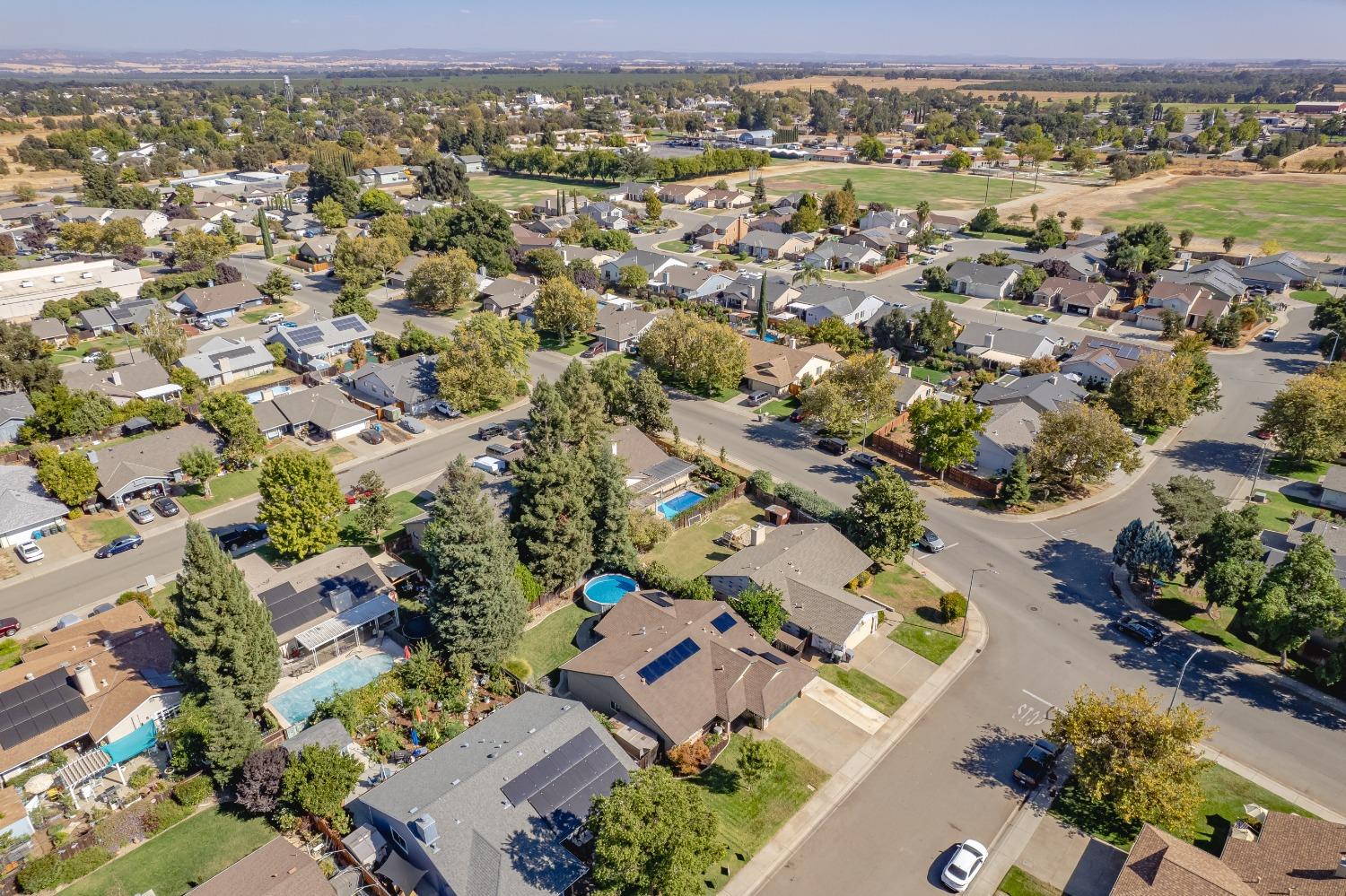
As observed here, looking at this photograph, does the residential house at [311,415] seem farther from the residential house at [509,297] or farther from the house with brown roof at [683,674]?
the house with brown roof at [683,674]

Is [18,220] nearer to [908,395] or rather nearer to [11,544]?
[11,544]

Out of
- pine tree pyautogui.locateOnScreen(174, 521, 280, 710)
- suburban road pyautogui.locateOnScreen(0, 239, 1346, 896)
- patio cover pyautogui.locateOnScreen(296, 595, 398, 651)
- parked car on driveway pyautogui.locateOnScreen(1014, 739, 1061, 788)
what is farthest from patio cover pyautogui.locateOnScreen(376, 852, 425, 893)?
parked car on driveway pyautogui.locateOnScreen(1014, 739, 1061, 788)

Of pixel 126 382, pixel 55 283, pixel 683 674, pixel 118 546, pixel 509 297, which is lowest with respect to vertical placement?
pixel 118 546

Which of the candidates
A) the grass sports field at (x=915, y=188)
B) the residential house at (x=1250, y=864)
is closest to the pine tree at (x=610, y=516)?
the residential house at (x=1250, y=864)

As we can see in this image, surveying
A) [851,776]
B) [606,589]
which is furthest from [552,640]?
[851,776]

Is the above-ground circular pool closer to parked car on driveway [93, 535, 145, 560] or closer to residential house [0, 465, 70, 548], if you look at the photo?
parked car on driveway [93, 535, 145, 560]

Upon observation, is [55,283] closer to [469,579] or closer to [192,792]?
[192,792]

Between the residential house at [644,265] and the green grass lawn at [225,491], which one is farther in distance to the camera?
the residential house at [644,265]
